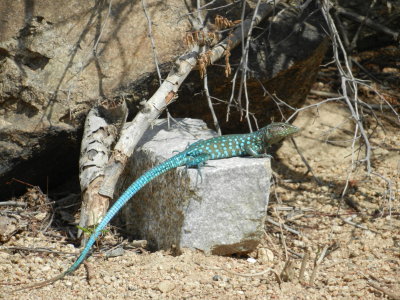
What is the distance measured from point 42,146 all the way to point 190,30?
6.71 feet

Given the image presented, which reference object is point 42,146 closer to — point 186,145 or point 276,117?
point 186,145

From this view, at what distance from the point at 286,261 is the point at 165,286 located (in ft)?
3.69

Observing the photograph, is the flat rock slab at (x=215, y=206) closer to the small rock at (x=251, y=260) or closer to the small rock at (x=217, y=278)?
the small rock at (x=251, y=260)

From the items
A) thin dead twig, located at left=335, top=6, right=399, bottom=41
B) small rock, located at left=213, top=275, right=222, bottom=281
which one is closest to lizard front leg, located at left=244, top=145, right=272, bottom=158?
small rock, located at left=213, top=275, right=222, bottom=281

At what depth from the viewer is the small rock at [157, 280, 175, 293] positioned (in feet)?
15.1

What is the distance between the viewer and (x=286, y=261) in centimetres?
500

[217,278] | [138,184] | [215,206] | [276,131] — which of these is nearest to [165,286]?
[217,278]

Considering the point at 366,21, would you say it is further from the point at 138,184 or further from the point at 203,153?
the point at 138,184

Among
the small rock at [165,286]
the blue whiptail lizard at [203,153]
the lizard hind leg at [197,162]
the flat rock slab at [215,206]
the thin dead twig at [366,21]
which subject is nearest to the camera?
the small rock at [165,286]

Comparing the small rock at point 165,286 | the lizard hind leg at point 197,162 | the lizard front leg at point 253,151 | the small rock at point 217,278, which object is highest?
the lizard front leg at point 253,151

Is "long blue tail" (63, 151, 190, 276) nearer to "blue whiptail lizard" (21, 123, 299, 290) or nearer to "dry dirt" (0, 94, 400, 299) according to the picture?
"blue whiptail lizard" (21, 123, 299, 290)

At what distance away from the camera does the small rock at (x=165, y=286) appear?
4.60 metres

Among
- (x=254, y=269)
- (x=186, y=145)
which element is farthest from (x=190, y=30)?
(x=254, y=269)

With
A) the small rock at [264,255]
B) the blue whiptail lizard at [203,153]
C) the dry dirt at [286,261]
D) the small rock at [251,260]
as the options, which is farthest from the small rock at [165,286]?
the small rock at [264,255]
